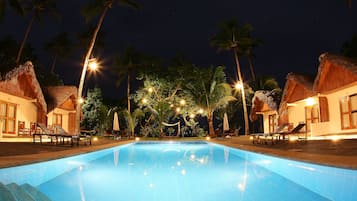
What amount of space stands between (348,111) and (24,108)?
14386 millimetres

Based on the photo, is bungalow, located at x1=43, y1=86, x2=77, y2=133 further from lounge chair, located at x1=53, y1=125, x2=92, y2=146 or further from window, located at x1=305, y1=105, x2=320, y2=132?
window, located at x1=305, y1=105, x2=320, y2=132

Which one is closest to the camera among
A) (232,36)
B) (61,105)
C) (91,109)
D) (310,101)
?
(310,101)

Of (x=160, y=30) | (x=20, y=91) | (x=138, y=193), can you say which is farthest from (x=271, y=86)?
(x=160, y=30)

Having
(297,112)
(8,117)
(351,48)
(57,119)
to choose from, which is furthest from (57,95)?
(351,48)

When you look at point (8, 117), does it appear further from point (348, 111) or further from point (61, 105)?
point (348, 111)

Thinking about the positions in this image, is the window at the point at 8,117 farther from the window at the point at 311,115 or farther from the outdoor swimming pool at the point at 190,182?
the window at the point at 311,115

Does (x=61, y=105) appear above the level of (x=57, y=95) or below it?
below

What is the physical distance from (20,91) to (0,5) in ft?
12.6

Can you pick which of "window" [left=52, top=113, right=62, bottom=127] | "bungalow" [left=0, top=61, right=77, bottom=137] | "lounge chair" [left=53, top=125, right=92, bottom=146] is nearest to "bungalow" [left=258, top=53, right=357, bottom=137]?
"lounge chair" [left=53, top=125, right=92, bottom=146]

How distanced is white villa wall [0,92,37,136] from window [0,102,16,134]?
0.16 meters

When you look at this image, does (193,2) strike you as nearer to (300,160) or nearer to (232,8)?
(232,8)

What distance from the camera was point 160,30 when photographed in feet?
169

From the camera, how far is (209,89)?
23.4m

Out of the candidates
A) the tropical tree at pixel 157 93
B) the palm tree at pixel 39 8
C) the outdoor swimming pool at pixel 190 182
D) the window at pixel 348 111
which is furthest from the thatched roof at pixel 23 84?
the window at pixel 348 111
